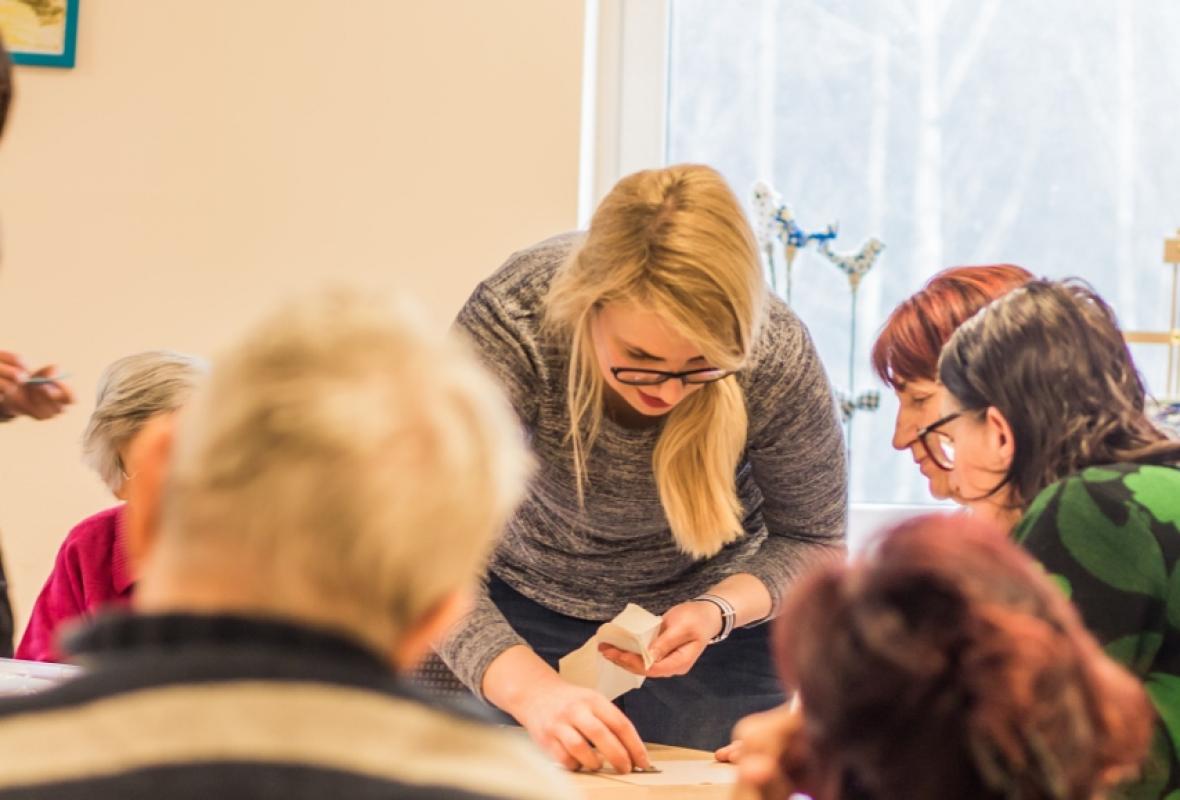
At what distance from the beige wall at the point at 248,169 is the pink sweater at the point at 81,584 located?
2.59 ft

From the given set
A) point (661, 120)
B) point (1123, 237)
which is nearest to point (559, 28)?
point (661, 120)

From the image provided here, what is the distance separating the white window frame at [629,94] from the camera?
3119mm

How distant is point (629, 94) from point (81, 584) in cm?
165

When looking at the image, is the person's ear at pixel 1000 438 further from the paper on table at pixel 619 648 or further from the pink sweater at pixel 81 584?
the pink sweater at pixel 81 584

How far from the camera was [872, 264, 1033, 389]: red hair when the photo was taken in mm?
2244

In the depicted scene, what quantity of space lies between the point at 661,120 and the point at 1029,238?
2.90 ft

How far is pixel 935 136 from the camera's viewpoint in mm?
3242

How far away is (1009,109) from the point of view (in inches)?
128

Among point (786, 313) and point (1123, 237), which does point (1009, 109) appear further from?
point (786, 313)

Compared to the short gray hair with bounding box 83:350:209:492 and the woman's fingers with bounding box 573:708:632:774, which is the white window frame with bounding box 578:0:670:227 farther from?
the woman's fingers with bounding box 573:708:632:774

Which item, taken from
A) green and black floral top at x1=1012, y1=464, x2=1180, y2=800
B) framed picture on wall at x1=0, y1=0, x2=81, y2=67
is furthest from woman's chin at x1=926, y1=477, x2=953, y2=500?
framed picture on wall at x1=0, y1=0, x2=81, y2=67

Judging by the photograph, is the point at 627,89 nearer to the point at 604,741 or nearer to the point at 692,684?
the point at 692,684

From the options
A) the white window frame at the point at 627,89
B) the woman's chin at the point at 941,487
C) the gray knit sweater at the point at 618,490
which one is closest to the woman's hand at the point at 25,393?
the gray knit sweater at the point at 618,490

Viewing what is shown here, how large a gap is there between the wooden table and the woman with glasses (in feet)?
1.37
